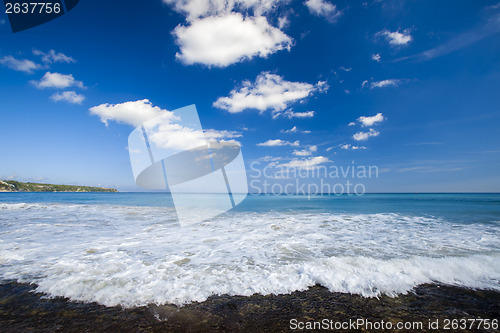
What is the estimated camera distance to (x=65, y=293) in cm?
393

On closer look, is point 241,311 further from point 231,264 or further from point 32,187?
point 32,187

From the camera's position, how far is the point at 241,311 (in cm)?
340

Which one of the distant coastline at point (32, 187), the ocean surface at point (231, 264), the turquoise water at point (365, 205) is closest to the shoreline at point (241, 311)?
the ocean surface at point (231, 264)

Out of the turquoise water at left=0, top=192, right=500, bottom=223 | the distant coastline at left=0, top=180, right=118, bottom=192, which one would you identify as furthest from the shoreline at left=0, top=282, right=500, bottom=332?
the distant coastline at left=0, top=180, right=118, bottom=192

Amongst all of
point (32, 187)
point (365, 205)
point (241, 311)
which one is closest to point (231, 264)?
point (241, 311)

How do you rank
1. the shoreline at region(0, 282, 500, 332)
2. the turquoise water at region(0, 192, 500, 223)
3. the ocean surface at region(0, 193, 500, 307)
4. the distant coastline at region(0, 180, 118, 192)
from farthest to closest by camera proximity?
the distant coastline at region(0, 180, 118, 192) → the turquoise water at region(0, 192, 500, 223) → the ocean surface at region(0, 193, 500, 307) → the shoreline at region(0, 282, 500, 332)

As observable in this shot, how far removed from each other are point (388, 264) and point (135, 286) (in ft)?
19.3

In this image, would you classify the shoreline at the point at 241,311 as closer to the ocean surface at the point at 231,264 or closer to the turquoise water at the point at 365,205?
the ocean surface at the point at 231,264

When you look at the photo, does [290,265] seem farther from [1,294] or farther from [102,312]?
[1,294]

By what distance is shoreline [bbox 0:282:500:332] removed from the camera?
3.00 meters

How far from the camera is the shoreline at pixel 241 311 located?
300 centimetres

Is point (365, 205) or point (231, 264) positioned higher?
point (231, 264)

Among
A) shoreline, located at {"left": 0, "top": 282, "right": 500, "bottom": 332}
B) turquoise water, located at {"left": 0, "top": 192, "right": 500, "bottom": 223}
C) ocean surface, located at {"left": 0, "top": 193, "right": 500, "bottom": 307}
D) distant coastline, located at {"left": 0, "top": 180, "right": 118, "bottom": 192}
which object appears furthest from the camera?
distant coastline, located at {"left": 0, "top": 180, "right": 118, "bottom": 192}

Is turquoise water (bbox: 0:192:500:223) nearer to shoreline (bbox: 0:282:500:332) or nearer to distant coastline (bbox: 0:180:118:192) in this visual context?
shoreline (bbox: 0:282:500:332)
